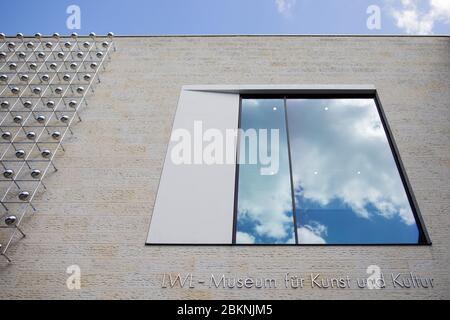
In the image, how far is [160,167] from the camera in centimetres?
1057

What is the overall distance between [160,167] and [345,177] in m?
4.68

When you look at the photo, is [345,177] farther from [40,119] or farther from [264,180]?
[40,119]

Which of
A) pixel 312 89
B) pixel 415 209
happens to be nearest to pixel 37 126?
pixel 312 89

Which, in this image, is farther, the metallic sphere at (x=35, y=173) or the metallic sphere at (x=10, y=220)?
the metallic sphere at (x=35, y=173)

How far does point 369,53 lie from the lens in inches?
552

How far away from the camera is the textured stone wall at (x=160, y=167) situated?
26.9ft

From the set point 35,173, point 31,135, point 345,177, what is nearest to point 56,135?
point 31,135

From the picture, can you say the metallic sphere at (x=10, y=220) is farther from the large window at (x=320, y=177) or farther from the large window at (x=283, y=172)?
the large window at (x=320, y=177)

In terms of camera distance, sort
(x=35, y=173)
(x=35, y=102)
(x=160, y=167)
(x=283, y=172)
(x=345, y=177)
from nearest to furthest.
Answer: (x=35, y=173)
(x=345, y=177)
(x=283, y=172)
(x=160, y=167)
(x=35, y=102)

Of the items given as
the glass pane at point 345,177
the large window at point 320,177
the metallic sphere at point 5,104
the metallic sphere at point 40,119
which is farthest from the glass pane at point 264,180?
the metallic sphere at point 5,104

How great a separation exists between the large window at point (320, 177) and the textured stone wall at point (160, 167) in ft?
1.29

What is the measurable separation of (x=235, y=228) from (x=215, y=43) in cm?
801

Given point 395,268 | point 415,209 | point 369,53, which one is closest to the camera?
point 395,268
